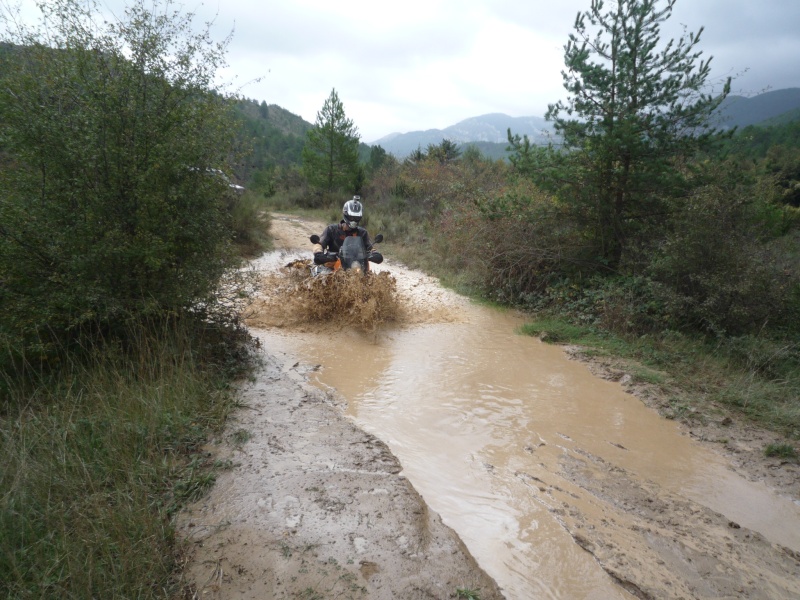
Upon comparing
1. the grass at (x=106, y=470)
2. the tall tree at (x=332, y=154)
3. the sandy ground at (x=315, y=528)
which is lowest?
the sandy ground at (x=315, y=528)

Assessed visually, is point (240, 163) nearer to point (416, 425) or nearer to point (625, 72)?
point (416, 425)

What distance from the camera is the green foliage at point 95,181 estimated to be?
13.4 feet

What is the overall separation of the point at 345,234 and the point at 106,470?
22.4ft

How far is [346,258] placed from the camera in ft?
28.5

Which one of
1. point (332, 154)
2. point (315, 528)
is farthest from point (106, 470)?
point (332, 154)

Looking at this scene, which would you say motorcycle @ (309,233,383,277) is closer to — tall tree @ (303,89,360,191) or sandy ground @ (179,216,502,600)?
sandy ground @ (179,216,502,600)

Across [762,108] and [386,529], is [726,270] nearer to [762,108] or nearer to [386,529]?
[386,529]

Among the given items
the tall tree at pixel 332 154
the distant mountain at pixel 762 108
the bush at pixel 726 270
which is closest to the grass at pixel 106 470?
the bush at pixel 726 270

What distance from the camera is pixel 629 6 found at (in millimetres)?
8250

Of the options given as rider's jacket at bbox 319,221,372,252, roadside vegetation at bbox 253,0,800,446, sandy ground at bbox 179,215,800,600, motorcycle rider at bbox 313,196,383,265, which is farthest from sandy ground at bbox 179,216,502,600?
rider's jacket at bbox 319,221,372,252

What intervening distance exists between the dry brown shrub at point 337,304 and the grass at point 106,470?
10.4 ft

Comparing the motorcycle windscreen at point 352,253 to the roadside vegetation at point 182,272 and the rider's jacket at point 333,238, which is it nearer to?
the rider's jacket at point 333,238

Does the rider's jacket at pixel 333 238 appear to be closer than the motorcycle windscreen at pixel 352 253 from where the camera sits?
No

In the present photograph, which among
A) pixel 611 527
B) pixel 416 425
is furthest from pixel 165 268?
pixel 611 527
